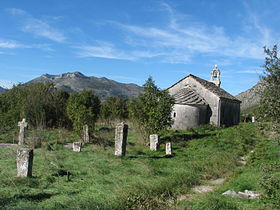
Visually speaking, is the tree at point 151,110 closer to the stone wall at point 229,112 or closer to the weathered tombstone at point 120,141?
the weathered tombstone at point 120,141

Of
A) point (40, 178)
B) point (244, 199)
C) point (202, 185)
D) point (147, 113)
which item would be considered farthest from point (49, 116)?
point (244, 199)

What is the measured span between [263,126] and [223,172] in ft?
14.5

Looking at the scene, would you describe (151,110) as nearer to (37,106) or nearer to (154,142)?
(154,142)

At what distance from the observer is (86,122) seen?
17.8 m

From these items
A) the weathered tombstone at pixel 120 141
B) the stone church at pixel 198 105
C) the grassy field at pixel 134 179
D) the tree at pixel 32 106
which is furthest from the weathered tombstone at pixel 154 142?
the tree at pixel 32 106

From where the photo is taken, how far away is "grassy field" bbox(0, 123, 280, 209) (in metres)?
6.86

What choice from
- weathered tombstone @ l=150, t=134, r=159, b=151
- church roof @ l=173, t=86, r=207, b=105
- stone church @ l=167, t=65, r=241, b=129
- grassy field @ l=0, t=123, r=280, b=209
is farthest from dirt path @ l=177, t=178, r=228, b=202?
church roof @ l=173, t=86, r=207, b=105

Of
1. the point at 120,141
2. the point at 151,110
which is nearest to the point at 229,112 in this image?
the point at 151,110

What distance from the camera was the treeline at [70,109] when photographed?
18.4 metres

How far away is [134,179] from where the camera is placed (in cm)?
915

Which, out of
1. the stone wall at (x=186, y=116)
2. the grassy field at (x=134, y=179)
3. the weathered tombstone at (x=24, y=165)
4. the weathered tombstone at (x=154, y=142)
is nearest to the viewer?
the grassy field at (x=134, y=179)

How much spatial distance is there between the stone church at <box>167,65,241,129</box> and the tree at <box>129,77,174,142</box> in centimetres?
618

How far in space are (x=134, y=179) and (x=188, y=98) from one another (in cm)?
1844

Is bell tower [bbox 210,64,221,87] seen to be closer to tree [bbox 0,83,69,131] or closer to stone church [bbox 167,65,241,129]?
stone church [bbox 167,65,241,129]
